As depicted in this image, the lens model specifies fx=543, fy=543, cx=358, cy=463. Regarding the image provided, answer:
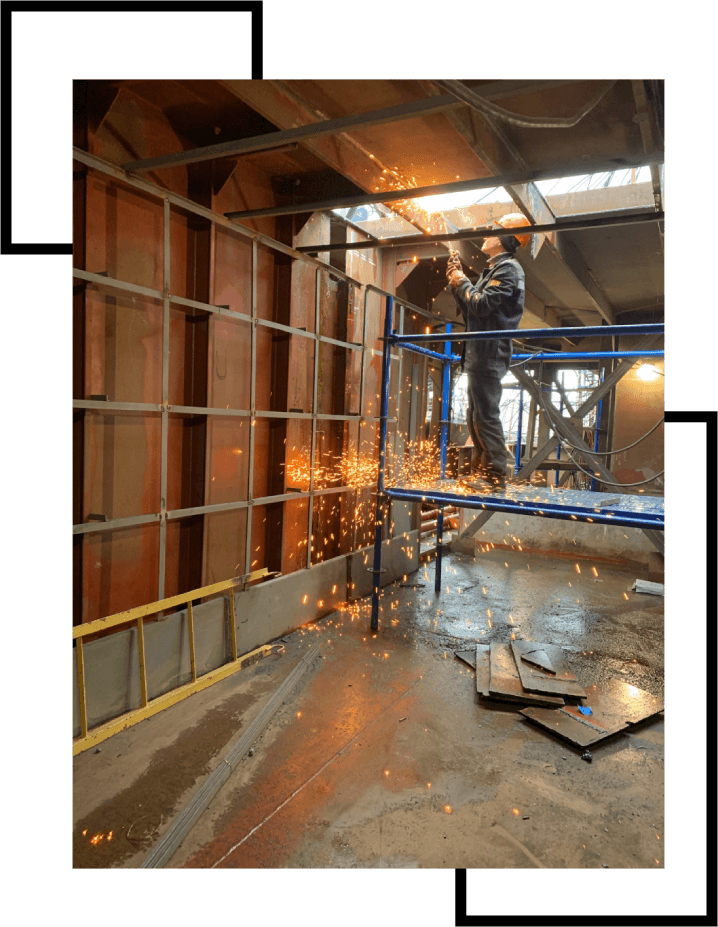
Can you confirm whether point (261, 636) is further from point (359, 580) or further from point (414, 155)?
point (414, 155)

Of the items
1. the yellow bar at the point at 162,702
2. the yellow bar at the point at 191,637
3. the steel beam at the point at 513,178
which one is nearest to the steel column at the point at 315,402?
the yellow bar at the point at 162,702

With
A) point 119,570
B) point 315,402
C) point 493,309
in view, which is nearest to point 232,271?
point 315,402

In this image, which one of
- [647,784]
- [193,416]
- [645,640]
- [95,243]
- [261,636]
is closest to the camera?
[647,784]

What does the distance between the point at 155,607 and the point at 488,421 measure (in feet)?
10.1

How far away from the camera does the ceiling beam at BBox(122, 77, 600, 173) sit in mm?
2125

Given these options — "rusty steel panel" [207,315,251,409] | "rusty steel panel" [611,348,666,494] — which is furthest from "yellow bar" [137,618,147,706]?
"rusty steel panel" [611,348,666,494]

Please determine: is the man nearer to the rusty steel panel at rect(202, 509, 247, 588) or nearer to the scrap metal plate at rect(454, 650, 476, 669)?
the scrap metal plate at rect(454, 650, 476, 669)

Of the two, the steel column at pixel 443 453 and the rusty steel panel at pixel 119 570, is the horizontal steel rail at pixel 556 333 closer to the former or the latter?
the steel column at pixel 443 453

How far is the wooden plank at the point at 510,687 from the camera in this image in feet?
12.1

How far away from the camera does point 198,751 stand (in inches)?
119

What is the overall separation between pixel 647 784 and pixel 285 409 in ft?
11.8

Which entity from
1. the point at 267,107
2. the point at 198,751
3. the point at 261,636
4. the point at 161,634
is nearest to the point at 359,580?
the point at 261,636

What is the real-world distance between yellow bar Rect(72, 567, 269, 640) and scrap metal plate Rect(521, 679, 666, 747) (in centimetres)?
223
